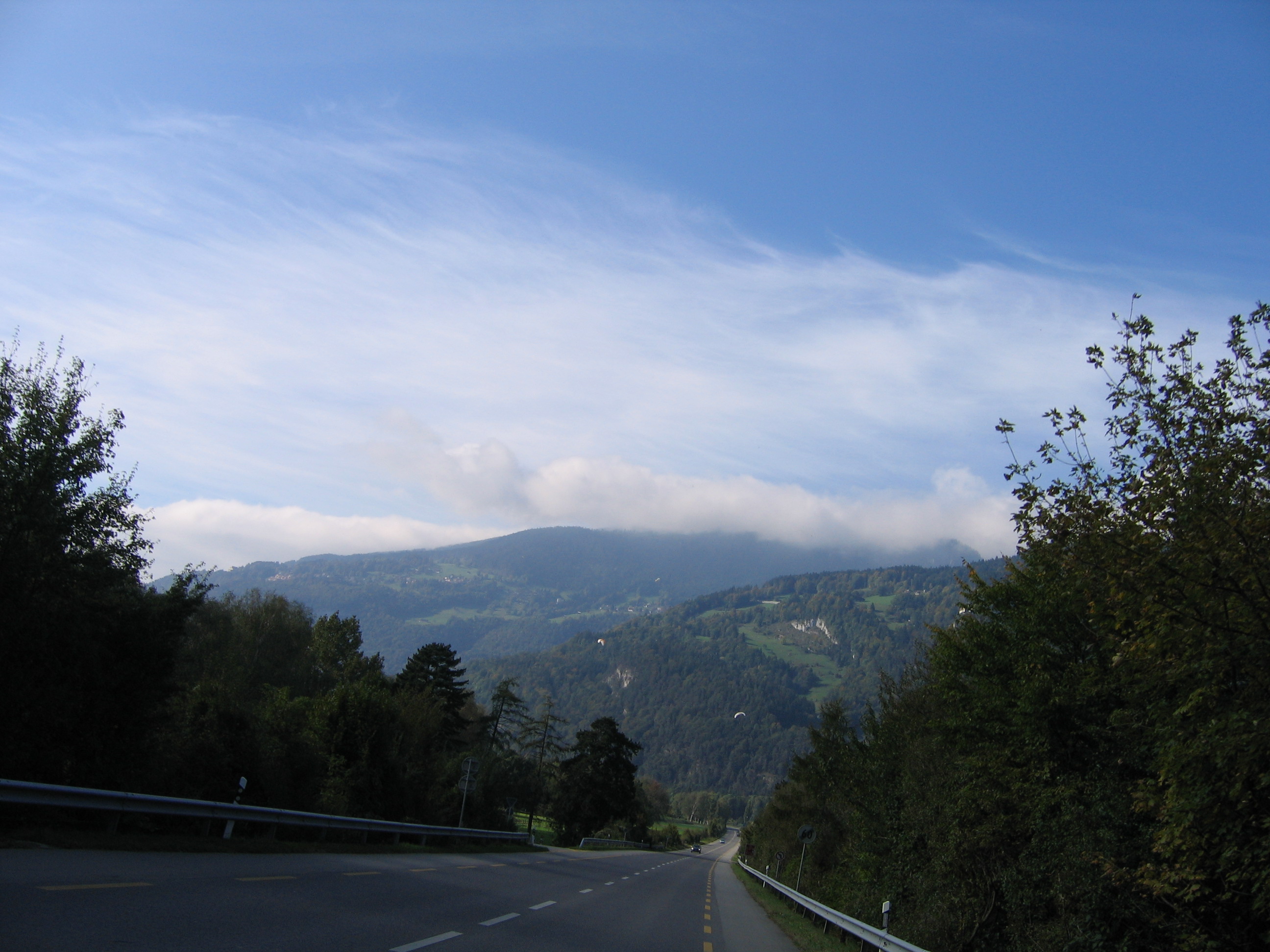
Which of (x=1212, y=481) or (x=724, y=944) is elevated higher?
(x=1212, y=481)

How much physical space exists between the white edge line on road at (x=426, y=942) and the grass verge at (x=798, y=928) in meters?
8.36

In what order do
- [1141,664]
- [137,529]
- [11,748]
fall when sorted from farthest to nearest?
[137,529], [11,748], [1141,664]

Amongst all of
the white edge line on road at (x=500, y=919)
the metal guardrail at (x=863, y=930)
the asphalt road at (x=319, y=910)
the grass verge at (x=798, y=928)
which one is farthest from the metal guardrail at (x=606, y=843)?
the white edge line on road at (x=500, y=919)

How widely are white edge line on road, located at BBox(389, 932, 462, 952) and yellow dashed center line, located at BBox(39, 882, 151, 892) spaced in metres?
3.58

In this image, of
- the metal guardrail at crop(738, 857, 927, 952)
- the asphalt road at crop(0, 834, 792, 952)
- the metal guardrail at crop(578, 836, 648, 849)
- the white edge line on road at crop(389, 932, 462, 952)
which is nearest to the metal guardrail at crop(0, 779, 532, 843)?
the asphalt road at crop(0, 834, 792, 952)

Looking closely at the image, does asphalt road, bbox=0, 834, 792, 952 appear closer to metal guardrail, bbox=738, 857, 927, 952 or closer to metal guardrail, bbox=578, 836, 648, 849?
metal guardrail, bbox=738, 857, 927, 952

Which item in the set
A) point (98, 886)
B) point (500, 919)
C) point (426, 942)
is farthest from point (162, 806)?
point (426, 942)

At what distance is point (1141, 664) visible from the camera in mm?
9516

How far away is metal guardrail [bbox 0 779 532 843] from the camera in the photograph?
1151 cm

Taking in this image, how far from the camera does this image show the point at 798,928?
19.7 m

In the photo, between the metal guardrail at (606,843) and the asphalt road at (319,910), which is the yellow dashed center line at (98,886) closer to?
the asphalt road at (319,910)

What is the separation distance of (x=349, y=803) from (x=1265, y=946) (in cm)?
2771

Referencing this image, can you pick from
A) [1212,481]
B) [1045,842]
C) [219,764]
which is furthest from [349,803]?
[1212,481]

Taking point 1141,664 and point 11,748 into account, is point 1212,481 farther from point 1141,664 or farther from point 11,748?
point 11,748
